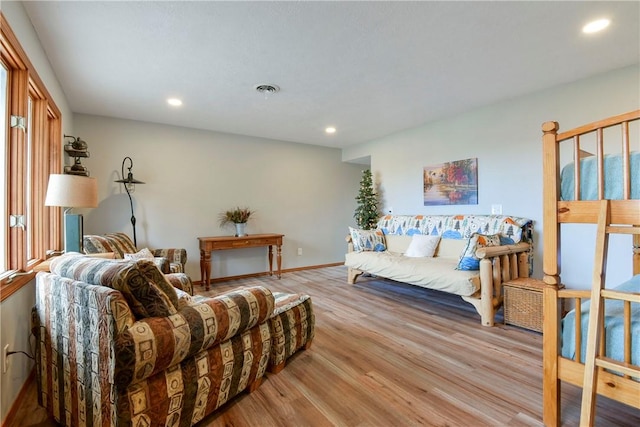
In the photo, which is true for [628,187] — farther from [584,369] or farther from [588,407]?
[588,407]

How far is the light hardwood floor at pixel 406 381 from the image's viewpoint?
1550 millimetres

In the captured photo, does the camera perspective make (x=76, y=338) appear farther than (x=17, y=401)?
No

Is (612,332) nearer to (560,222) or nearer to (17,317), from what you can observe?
(560,222)

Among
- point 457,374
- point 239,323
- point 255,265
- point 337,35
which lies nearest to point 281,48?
point 337,35

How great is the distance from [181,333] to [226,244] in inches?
121

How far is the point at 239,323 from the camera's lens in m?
1.60

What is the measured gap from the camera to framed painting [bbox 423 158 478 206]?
12.6ft

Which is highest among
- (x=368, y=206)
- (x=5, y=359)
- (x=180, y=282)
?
(x=368, y=206)

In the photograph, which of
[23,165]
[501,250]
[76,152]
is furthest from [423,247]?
[76,152]

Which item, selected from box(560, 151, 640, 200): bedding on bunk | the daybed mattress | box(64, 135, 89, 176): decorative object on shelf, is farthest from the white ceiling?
the daybed mattress

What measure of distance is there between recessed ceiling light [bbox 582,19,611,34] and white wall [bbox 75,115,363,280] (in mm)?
4059

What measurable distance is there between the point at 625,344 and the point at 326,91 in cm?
289

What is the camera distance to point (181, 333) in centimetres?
130

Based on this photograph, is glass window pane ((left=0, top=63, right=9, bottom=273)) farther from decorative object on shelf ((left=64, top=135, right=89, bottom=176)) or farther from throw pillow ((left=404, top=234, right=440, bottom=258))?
throw pillow ((left=404, top=234, right=440, bottom=258))
